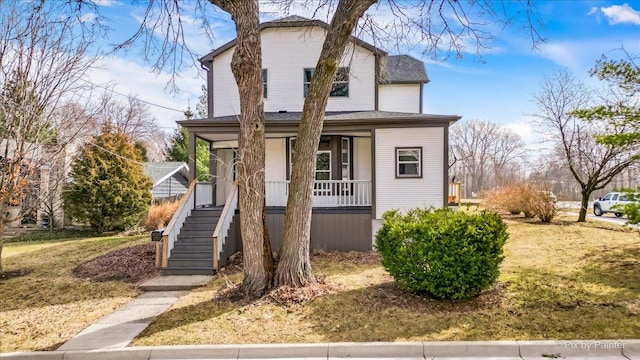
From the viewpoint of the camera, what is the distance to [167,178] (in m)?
24.8

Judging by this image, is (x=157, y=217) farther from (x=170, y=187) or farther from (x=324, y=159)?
(x=324, y=159)

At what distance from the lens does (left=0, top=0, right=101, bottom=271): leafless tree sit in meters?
8.69

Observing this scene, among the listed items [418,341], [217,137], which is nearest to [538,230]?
[418,341]

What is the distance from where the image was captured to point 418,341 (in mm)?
4625

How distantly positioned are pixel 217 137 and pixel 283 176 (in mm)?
2783

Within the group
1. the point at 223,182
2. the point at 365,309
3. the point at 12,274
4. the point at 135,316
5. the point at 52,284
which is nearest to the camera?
the point at 365,309

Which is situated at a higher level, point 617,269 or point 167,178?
point 167,178

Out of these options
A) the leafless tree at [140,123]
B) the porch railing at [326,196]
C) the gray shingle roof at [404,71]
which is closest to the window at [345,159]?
the porch railing at [326,196]

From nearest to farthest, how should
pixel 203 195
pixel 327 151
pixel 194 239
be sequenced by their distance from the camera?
pixel 194 239
pixel 203 195
pixel 327 151

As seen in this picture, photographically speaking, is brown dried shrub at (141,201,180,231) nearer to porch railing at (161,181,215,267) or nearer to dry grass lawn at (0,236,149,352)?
dry grass lawn at (0,236,149,352)

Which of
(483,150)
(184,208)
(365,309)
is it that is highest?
(483,150)

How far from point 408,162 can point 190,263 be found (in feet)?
23.2

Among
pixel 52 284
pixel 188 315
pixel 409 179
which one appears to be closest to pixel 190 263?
pixel 52 284

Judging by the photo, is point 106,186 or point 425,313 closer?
point 425,313
